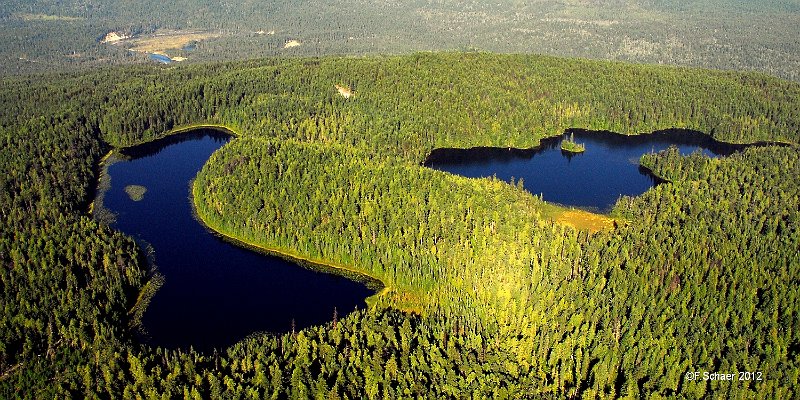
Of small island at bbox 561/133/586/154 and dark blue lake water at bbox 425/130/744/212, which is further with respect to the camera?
small island at bbox 561/133/586/154

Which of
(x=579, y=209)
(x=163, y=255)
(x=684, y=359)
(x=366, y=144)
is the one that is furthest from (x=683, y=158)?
(x=163, y=255)

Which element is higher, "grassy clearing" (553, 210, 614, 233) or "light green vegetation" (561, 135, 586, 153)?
"light green vegetation" (561, 135, 586, 153)

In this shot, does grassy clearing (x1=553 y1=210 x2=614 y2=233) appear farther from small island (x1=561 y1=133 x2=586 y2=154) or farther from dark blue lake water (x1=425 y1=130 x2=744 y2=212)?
small island (x1=561 y1=133 x2=586 y2=154)

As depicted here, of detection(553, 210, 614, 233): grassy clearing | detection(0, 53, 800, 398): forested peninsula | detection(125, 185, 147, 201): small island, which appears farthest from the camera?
detection(125, 185, 147, 201): small island

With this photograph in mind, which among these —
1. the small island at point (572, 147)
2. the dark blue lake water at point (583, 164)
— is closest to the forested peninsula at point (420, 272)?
the dark blue lake water at point (583, 164)

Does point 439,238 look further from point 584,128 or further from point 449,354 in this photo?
point 584,128

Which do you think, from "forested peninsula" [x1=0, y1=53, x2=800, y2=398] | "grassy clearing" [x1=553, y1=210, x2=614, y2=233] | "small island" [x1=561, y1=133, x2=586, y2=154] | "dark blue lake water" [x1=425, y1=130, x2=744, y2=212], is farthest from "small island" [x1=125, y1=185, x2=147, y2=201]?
"small island" [x1=561, y1=133, x2=586, y2=154]

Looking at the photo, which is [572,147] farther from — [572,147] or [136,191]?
[136,191]
